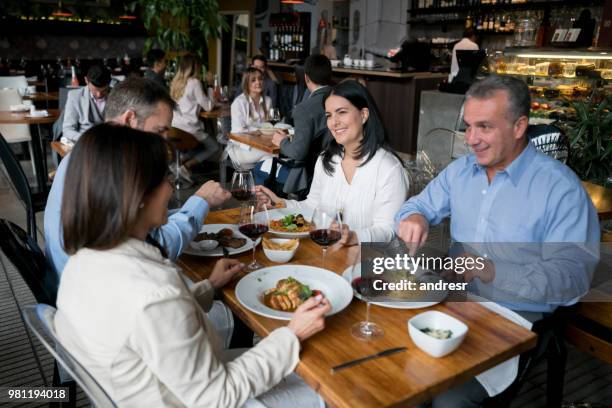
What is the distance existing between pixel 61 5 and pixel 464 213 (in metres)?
12.7

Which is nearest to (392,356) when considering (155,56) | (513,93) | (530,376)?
(513,93)

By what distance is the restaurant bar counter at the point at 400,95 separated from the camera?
716 centimetres

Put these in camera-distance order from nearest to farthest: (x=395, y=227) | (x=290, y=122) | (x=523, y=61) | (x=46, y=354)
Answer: (x=395, y=227), (x=46, y=354), (x=523, y=61), (x=290, y=122)

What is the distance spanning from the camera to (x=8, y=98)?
581cm

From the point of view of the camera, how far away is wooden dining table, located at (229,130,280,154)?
164 inches

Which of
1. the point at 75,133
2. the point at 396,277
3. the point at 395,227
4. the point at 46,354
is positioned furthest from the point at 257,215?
the point at 75,133

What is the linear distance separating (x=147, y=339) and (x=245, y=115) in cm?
434

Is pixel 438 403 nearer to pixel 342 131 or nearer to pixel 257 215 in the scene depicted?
pixel 257 215

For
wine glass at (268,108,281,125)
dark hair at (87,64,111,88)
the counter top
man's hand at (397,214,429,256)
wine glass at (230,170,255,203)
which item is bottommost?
man's hand at (397,214,429,256)

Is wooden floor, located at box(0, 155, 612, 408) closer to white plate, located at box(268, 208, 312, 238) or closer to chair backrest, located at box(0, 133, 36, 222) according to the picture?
chair backrest, located at box(0, 133, 36, 222)

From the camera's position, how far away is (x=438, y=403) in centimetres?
163

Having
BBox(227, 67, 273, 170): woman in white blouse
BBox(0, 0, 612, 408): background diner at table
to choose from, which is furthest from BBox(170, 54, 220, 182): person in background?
BBox(0, 0, 612, 408): background diner at table

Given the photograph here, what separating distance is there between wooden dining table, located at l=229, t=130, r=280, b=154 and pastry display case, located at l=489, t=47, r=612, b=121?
96.9 inches

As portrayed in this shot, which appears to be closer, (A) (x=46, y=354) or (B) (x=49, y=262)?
(B) (x=49, y=262)
